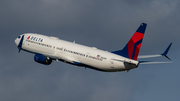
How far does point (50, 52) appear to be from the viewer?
87125 millimetres

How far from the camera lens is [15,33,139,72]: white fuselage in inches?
3142

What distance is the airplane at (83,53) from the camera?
79.2 meters

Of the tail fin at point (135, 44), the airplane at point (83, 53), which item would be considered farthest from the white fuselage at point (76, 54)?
the tail fin at point (135, 44)

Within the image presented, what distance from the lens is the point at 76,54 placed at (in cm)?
8400

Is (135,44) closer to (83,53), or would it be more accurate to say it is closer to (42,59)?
(83,53)

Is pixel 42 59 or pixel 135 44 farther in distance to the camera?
pixel 42 59

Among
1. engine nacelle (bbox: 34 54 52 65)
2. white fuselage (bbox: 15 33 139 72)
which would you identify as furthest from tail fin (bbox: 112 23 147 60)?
engine nacelle (bbox: 34 54 52 65)

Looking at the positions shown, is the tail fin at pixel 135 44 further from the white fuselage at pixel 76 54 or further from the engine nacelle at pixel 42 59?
the engine nacelle at pixel 42 59

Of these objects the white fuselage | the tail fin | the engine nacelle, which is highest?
the tail fin

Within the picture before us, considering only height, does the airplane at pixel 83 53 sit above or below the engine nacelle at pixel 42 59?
above

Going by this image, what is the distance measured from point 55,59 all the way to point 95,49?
9.77 m

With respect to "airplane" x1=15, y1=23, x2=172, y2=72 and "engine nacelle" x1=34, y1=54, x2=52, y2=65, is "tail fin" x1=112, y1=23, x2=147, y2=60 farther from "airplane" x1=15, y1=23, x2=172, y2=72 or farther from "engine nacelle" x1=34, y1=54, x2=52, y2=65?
"engine nacelle" x1=34, y1=54, x2=52, y2=65

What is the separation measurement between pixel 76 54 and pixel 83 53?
1725 mm

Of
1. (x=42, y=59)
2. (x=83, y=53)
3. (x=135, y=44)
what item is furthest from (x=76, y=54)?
(x=135, y=44)
